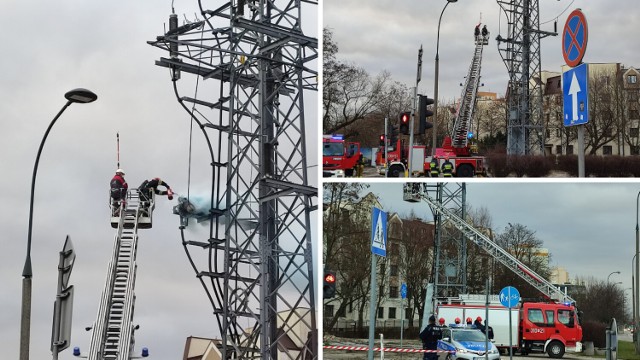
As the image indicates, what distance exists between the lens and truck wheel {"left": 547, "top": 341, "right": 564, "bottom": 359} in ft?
66.3

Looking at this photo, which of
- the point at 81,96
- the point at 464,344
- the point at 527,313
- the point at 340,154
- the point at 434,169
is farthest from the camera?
the point at 340,154

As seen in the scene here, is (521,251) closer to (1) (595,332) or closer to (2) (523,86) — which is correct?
(1) (595,332)

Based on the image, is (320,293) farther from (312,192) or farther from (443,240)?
(312,192)

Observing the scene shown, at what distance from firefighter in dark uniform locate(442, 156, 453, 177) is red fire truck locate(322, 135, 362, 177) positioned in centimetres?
442

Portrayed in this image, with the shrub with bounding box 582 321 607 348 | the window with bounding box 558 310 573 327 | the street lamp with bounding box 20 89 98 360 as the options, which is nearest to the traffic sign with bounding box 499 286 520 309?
the shrub with bounding box 582 321 607 348

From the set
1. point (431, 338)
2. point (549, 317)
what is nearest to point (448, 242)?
point (431, 338)

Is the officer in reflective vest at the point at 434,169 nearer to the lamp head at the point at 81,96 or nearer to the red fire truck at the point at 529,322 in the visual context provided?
the red fire truck at the point at 529,322

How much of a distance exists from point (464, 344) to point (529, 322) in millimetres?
3622

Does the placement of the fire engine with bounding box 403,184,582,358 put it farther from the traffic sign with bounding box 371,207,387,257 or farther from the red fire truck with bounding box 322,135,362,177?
the red fire truck with bounding box 322,135,362,177

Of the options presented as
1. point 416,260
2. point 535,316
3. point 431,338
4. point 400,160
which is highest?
point 400,160

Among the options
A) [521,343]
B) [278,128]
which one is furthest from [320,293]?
[278,128]

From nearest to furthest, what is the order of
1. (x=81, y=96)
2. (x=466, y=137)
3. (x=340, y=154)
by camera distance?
(x=81, y=96) < (x=340, y=154) < (x=466, y=137)

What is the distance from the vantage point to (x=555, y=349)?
20.8 metres

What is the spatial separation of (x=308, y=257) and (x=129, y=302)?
233 inches
